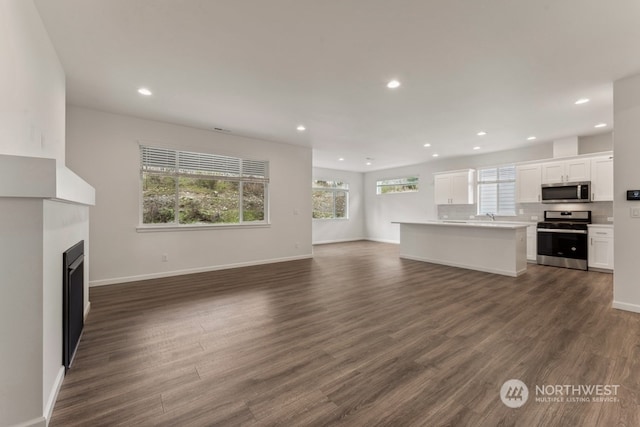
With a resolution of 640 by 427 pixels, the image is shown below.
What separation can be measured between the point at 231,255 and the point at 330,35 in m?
4.59

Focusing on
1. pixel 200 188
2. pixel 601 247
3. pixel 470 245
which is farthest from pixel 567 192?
pixel 200 188

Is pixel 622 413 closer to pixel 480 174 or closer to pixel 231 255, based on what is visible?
pixel 231 255

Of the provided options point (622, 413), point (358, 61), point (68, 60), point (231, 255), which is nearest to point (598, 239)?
point (622, 413)

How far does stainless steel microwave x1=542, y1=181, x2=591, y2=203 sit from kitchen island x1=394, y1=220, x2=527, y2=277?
1.38 meters

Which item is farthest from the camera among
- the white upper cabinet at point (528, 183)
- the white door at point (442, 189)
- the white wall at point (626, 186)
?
the white door at point (442, 189)

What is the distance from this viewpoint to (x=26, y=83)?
83.6 inches

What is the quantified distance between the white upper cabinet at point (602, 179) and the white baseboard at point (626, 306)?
10.3 ft

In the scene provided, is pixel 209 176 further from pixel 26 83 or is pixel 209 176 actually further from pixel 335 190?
pixel 335 190

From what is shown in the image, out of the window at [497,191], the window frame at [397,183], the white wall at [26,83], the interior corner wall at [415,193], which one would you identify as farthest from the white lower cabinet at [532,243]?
the white wall at [26,83]

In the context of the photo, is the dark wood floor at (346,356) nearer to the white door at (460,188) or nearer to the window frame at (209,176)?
the window frame at (209,176)

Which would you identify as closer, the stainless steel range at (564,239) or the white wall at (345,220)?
the stainless steel range at (564,239)

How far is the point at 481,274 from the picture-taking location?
5.07 meters

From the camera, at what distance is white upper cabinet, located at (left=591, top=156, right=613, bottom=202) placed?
5273mm

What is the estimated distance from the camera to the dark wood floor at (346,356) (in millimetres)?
1624
